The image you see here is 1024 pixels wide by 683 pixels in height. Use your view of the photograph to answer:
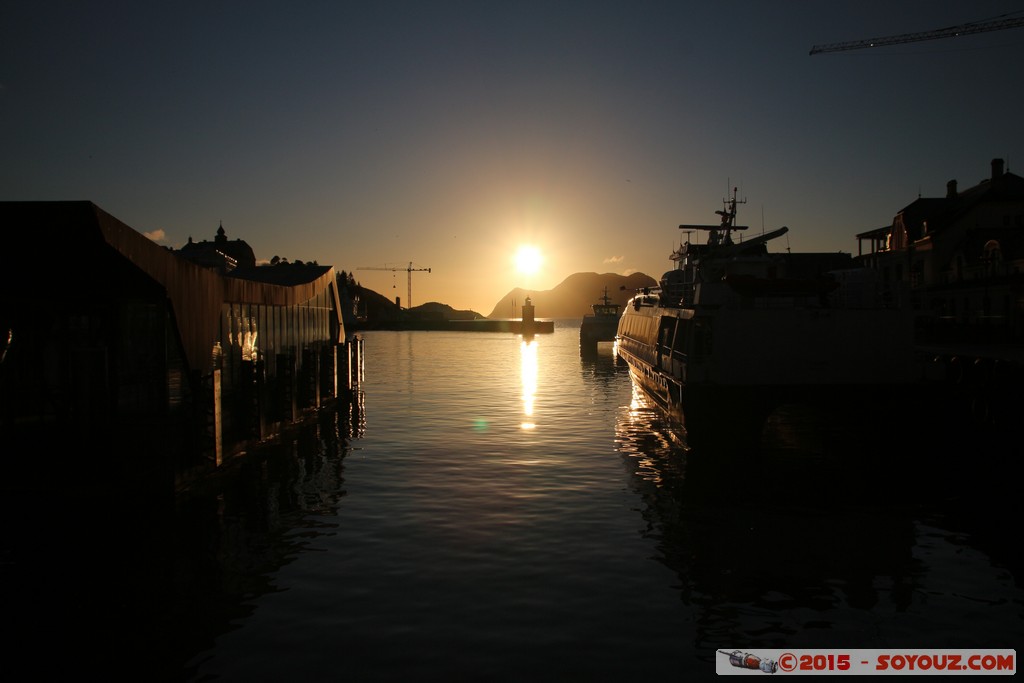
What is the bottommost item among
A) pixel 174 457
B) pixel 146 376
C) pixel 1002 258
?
pixel 174 457

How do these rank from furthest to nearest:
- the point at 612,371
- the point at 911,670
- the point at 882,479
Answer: the point at 612,371
the point at 882,479
the point at 911,670

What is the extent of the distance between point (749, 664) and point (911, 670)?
2014 millimetres

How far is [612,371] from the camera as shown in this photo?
211 ft

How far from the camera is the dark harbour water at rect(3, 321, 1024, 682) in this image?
9961 mm

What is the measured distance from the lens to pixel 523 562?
43.9 feet

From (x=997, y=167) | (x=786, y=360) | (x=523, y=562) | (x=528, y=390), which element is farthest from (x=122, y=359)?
(x=997, y=167)

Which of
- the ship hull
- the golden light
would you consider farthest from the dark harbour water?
the golden light

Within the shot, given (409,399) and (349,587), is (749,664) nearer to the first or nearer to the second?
(349,587)

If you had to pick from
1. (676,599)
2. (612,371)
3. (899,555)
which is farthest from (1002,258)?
(676,599)

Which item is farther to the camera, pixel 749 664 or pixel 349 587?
pixel 349 587

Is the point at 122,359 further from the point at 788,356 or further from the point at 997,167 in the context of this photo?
the point at 997,167

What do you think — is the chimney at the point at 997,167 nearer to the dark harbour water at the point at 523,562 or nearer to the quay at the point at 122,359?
the dark harbour water at the point at 523,562

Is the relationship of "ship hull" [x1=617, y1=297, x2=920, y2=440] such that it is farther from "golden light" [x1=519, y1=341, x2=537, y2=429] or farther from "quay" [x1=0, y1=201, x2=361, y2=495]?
"quay" [x1=0, y1=201, x2=361, y2=495]

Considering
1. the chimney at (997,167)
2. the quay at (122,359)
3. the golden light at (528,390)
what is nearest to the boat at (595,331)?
the golden light at (528,390)
